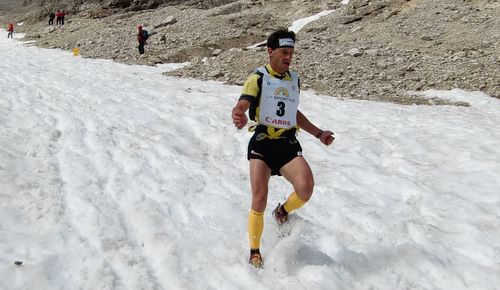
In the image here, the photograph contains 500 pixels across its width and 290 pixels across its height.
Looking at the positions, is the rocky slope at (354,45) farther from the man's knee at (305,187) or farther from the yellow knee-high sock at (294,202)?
the man's knee at (305,187)

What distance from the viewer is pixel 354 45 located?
773 inches

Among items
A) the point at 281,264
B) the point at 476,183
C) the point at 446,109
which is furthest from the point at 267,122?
the point at 446,109

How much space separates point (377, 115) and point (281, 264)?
813 centimetres

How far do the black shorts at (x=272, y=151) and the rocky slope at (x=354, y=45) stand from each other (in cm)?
1025

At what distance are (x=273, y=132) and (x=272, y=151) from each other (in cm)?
21

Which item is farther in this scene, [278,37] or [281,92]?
[281,92]

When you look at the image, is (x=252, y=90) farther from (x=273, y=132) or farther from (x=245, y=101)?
(x=273, y=132)

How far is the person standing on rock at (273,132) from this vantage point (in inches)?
169

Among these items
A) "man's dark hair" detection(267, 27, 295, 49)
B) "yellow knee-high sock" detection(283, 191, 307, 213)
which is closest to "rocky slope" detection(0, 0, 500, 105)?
"yellow knee-high sock" detection(283, 191, 307, 213)

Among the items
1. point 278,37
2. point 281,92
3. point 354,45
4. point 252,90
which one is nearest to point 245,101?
point 252,90

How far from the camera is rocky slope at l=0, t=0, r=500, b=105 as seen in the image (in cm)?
1530

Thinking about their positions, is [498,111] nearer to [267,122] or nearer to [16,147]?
[267,122]

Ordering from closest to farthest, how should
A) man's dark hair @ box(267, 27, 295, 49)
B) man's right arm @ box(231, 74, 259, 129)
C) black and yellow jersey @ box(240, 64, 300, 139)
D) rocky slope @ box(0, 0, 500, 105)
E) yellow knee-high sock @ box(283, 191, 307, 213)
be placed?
man's right arm @ box(231, 74, 259, 129) → man's dark hair @ box(267, 27, 295, 49) → black and yellow jersey @ box(240, 64, 300, 139) → yellow knee-high sock @ box(283, 191, 307, 213) → rocky slope @ box(0, 0, 500, 105)

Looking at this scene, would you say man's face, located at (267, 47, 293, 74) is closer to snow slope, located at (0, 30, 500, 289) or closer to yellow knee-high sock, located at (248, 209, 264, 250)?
yellow knee-high sock, located at (248, 209, 264, 250)
